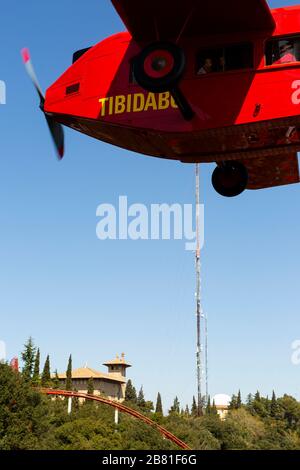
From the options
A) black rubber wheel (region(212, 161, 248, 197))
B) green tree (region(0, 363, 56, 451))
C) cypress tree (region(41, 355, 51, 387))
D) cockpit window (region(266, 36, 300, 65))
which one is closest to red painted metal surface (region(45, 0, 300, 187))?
cockpit window (region(266, 36, 300, 65))

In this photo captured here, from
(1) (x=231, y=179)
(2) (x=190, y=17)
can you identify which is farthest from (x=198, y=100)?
(1) (x=231, y=179)

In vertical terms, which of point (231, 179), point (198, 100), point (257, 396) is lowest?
point (257, 396)

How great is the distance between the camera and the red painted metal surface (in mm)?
11008

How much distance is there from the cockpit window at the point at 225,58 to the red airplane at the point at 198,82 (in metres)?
0.02

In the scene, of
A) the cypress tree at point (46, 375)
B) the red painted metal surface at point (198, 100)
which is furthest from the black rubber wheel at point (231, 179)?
the cypress tree at point (46, 375)

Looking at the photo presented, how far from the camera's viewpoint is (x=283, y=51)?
11.2 metres

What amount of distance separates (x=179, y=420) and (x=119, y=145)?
54.2 m

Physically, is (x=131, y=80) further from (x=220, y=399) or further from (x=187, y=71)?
(x=220, y=399)

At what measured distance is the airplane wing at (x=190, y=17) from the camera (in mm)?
10711

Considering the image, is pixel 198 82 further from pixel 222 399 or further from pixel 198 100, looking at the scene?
pixel 222 399

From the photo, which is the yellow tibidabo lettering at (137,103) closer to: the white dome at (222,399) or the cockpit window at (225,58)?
the cockpit window at (225,58)

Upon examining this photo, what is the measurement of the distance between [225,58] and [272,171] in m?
3.88

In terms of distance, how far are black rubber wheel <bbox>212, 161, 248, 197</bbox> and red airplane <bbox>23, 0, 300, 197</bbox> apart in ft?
5.69
